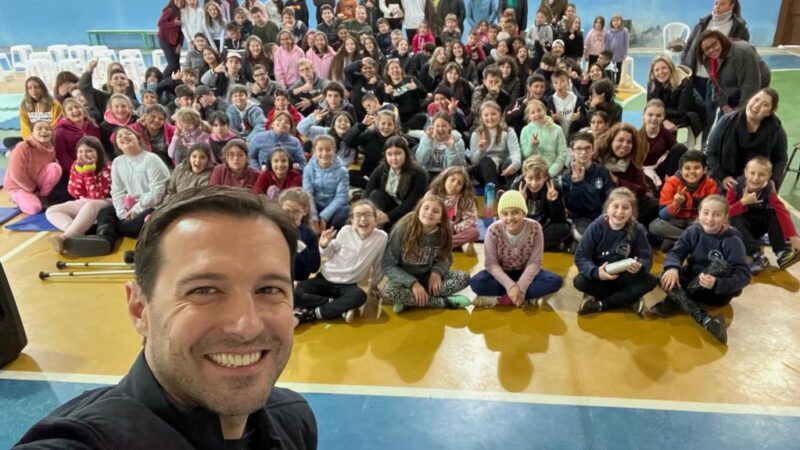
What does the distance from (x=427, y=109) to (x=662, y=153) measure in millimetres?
2760

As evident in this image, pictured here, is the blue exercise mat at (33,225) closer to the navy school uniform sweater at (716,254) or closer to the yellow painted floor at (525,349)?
the yellow painted floor at (525,349)

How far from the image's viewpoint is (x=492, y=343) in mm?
3535

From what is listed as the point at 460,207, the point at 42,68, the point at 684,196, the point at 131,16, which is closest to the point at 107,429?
the point at 460,207

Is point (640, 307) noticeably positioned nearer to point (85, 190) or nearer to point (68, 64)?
point (85, 190)

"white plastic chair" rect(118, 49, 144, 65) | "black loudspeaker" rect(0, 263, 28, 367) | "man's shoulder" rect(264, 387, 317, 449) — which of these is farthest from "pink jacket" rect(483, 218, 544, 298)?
"white plastic chair" rect(118, 49, 144, 65)

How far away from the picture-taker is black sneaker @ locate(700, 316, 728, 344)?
3438 mm

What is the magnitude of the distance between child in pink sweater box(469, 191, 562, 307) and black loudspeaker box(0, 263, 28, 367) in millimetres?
2828

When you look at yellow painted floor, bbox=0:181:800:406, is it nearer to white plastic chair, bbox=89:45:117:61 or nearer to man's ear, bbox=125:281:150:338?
man's ear, bbox=125:281:150:338

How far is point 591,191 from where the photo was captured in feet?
15.7

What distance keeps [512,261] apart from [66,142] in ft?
15.1

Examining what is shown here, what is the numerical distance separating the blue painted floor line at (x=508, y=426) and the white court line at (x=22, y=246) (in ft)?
7.21

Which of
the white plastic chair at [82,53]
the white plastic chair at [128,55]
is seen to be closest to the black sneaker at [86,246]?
the white plastic chair at [128,55]

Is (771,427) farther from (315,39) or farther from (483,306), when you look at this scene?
(315,39)

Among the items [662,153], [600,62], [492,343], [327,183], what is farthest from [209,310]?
[600,62]
